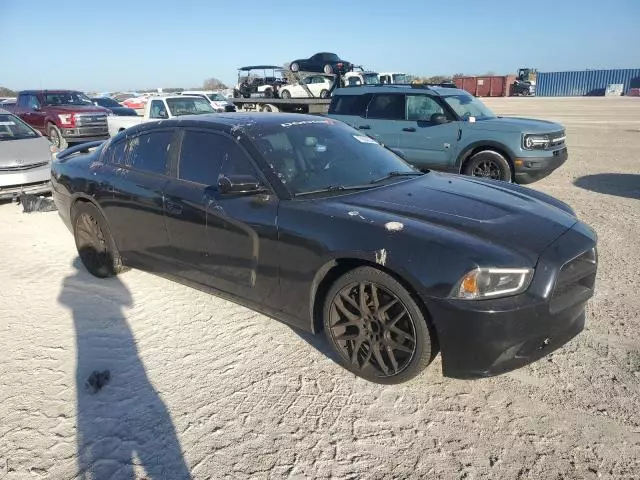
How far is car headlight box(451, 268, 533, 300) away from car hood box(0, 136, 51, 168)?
25.7 feet

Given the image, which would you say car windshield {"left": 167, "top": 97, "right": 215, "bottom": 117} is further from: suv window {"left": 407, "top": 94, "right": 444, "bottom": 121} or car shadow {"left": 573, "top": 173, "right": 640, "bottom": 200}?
car shadow {"left": 573, "top": 173, "right": 640, "bottom": 200}

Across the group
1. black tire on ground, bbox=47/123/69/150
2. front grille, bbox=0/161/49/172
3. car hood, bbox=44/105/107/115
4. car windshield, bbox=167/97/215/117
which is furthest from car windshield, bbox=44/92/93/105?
front grille, bbox=0/161/49/172

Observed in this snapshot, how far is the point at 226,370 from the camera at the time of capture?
3182 millimetres

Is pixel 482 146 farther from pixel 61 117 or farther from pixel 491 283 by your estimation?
pixel 61 117

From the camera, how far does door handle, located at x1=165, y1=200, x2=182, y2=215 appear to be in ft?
12.2

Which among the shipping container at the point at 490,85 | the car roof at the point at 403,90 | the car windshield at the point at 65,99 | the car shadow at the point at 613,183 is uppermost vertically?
the shipping container at the point at 490,85

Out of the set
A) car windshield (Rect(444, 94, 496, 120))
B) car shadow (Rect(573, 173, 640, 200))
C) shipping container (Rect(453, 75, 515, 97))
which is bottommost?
car shadow (Rect(573, 173, 640, 200))

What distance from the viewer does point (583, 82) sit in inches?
2269

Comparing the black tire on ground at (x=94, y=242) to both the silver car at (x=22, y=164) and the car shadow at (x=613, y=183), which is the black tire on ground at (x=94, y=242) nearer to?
the silver car at (x=22, y=164)

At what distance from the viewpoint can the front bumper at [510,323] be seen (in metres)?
2.47

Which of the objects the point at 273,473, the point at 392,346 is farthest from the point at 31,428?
the point at 392,346

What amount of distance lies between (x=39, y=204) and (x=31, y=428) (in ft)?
19.2

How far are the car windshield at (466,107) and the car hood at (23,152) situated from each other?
7.08 m

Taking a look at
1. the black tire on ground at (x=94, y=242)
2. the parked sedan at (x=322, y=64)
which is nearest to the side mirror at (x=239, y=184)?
the black tire on ground at (x=94, y=242)
